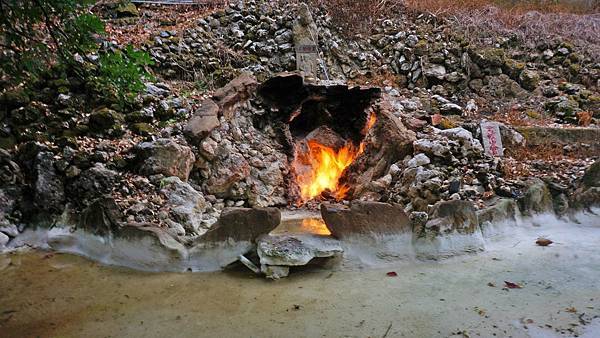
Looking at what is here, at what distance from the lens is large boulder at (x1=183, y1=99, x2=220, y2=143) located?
495cm

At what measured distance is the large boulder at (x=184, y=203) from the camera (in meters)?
4.11

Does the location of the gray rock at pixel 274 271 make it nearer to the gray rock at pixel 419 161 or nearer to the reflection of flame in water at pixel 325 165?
the gray rock at pixel 419 161

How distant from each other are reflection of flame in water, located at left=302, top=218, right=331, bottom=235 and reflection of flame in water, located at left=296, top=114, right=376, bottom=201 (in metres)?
1.40

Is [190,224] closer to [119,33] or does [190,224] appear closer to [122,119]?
[122,119]

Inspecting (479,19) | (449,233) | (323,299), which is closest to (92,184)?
(323,299)

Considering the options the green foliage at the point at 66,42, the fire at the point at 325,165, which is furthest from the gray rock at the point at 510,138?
the green foliage at the point at 66,42

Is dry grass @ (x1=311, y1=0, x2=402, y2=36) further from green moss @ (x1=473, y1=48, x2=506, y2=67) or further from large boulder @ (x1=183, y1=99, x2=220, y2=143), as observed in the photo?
large boulder @ (x1=183, y1=99, x2=220, y2=143)

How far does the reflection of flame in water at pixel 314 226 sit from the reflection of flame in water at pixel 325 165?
55.0 inches

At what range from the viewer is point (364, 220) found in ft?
11.4

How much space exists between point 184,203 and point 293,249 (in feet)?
5.68

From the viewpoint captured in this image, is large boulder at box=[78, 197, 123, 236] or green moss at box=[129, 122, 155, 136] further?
green moss at box=[129, 122, 155, 136]

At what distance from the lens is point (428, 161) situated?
5.08m

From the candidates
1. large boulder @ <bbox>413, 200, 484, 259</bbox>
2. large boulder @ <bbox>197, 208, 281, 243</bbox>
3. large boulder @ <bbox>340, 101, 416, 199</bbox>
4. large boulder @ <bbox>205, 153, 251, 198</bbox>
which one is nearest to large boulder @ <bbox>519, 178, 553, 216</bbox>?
large boulder @ <bbox>413, 200, 484, 259</bbox>

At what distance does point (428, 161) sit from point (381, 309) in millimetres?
2944
